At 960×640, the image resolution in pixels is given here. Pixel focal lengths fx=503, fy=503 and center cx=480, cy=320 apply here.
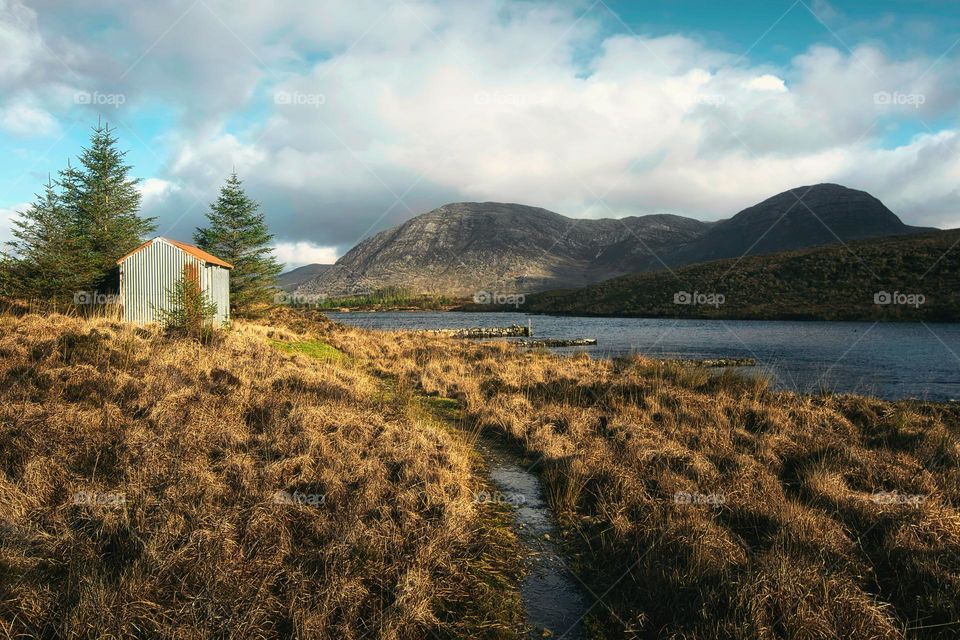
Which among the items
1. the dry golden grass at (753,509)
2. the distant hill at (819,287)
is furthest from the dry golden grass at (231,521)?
the distant hill at (819,287)

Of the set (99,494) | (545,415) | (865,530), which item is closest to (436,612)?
(99,494)

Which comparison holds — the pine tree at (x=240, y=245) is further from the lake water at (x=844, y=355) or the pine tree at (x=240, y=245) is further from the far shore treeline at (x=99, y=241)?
the lake water at (x=844, y=355)

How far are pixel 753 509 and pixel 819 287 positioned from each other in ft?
271

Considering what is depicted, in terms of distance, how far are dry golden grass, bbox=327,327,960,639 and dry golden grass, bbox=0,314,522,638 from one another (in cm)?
120

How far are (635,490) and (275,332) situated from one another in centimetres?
1988

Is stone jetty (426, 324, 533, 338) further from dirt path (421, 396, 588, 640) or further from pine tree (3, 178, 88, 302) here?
dirt path (421, 396, 588, 640)

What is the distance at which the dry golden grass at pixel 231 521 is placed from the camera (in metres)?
3.51

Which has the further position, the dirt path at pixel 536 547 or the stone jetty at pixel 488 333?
the stone jetty at pixel 488 333

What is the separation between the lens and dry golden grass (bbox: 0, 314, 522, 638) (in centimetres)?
351

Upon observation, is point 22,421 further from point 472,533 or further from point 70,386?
point 472,533

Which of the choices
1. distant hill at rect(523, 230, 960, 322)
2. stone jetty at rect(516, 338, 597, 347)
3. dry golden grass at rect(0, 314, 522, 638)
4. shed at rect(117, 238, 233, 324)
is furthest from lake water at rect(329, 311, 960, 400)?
shed at rect(117, 238, 233, 324)

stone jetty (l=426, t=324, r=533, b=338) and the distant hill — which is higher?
the distant hill

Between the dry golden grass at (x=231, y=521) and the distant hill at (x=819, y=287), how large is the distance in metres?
66.6

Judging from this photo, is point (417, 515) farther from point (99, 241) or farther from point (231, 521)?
point (99, 241)
